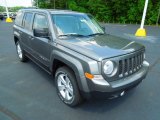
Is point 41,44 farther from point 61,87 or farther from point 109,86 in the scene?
point 109,86

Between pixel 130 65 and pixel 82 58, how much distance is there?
2.97 feet

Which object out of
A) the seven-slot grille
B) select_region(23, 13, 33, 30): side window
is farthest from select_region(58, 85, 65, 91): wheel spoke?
select_region(23, 13, 33, 30): side window

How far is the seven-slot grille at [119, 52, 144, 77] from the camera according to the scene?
269cm

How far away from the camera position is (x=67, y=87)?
10.5ft

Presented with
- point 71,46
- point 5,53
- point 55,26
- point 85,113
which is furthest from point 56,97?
point 5,53

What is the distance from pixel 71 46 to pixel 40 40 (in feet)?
3.95

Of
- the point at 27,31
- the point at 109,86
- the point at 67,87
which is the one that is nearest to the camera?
the point at 109,86

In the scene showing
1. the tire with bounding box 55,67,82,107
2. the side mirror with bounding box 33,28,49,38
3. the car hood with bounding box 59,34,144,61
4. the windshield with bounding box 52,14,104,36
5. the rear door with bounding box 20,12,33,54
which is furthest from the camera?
the rear door with bounding box 20,12,33,54

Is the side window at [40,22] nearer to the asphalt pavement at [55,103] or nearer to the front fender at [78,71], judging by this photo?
the front fender at [78,71]

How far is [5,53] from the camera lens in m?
6.75

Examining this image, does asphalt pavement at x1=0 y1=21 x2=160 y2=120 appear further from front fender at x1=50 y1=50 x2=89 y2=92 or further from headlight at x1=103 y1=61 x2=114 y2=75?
headlight at x1=103 y1=61 x2=114 y2=75

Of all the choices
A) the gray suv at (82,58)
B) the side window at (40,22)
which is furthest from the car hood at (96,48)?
the side window at (40,22)

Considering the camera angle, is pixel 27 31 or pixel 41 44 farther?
pixel 27 31

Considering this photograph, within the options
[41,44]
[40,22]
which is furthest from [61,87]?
[40,22]
